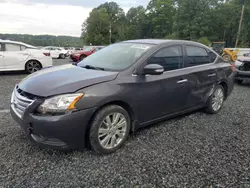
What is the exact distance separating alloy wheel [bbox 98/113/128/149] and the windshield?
0.71m

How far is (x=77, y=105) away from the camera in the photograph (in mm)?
2479

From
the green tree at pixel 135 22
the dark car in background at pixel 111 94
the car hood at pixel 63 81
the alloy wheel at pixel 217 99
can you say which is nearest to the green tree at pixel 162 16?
the green tree at pixel 135 22

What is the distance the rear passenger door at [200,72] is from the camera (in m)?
3.83

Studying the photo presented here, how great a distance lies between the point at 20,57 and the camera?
29.0 ft

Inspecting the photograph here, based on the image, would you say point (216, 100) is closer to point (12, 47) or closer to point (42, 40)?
point (12, 47)

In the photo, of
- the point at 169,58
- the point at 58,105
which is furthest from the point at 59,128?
the point at 169,58

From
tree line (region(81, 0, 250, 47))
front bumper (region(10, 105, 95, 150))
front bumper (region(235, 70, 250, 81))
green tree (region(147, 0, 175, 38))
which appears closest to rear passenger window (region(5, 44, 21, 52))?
front bumper (region(10, 105, 95, 150))

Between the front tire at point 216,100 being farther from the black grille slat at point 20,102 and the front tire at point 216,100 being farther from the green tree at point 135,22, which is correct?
the green tree at point 135,22

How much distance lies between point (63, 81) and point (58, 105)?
37cm

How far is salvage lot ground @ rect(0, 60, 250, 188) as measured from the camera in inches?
91.6

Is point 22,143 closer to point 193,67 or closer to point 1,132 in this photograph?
point 1,132

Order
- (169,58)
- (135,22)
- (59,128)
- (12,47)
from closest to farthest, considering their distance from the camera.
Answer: (59,128)
(169,58)
(12,47)
(135,22)

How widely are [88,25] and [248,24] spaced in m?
42.7

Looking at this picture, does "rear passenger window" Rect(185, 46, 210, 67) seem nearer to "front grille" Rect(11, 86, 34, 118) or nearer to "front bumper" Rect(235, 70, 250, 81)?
"front grille" Rect(11, 86, 34, 118)
